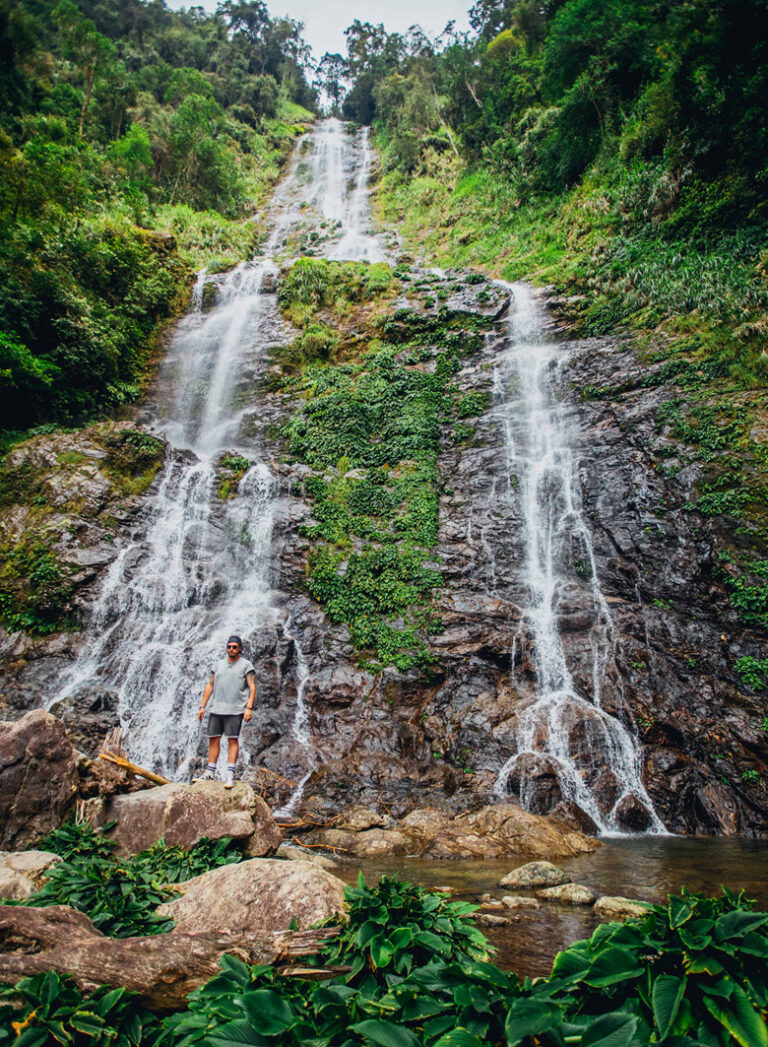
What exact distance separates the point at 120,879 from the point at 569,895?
3785 mm

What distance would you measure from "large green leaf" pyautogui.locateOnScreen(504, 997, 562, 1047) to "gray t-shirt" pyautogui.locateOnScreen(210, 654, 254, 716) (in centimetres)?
550

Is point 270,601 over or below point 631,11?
below

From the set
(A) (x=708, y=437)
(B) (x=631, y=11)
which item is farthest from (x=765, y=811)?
(B) (x=631, y=11)

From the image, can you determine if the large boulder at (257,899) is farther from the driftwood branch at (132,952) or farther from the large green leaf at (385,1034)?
the large green leaf at (385,1034)

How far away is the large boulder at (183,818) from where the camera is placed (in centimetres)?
448

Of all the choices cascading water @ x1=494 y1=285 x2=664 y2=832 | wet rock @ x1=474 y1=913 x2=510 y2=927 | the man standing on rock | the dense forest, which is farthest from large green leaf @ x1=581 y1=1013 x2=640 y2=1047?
the dense forest

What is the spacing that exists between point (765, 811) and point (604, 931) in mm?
8875

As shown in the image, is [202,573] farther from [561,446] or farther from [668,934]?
[668,934]

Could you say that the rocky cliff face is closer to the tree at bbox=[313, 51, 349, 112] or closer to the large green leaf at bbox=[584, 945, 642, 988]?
the large green leaf at bbox=[584, 945, 642, 988]

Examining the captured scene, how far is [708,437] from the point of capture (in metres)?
11.6

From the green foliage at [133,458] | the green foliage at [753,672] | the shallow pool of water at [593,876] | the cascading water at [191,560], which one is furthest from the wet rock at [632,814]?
the green foliage at [133,458]

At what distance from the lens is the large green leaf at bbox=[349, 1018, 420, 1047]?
3.93 ft

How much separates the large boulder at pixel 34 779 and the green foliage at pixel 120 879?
19.9 inches

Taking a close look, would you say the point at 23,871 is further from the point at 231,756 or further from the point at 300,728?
the point at 300,728
